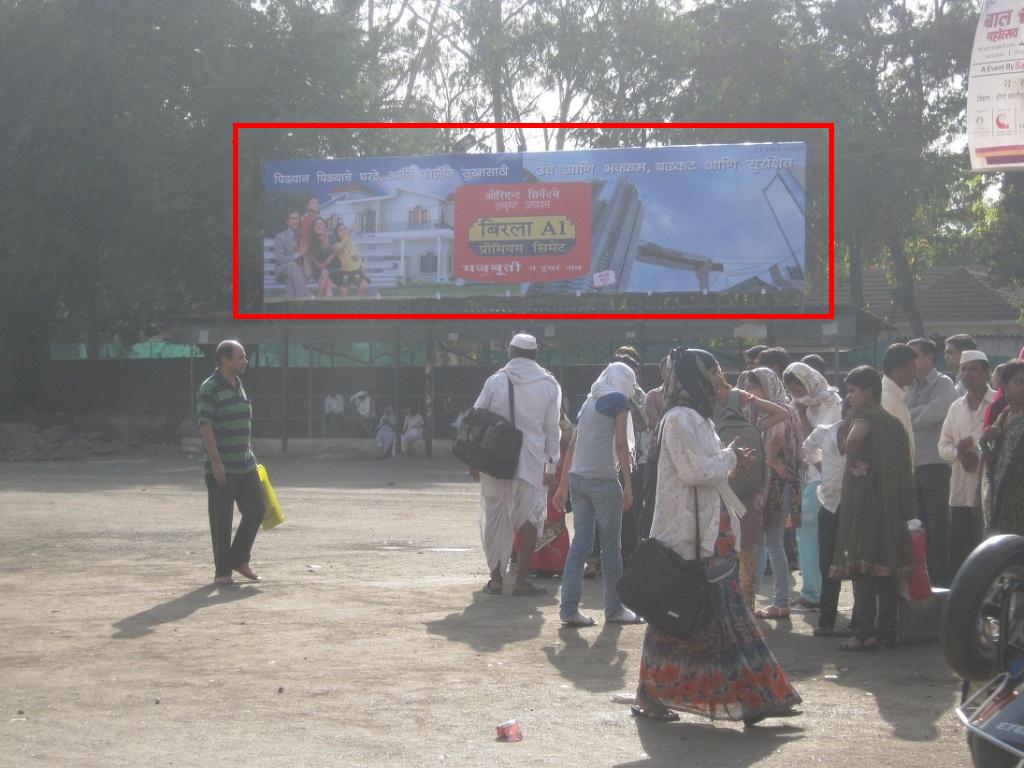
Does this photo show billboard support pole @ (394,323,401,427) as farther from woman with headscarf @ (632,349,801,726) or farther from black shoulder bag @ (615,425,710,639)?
black shoulder bag @ (615,425,710,639)

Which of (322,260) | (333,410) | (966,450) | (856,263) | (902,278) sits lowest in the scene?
(333,410)

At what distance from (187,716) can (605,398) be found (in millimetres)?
3493

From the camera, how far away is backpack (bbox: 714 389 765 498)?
9.00 meters

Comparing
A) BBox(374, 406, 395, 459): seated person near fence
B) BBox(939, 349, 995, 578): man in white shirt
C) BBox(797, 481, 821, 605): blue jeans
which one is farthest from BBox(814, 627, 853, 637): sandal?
BBox(374, 406, 395, 459): seated person near fence

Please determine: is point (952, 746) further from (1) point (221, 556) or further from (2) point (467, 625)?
(1) point (221, 556)

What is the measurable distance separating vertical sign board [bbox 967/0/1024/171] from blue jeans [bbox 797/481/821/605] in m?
5.01

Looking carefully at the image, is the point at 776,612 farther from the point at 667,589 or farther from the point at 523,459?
the point at 667,589

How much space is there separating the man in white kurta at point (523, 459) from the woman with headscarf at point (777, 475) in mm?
1491

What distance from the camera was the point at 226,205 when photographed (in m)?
35.1

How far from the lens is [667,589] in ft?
21.3

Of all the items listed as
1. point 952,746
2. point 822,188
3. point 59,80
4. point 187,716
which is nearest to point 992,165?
point 952,746

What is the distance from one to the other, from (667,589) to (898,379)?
277 centimetres

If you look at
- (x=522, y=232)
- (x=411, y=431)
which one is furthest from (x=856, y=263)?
(x=411, y=431)

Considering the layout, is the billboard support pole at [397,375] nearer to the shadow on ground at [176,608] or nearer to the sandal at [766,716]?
the shadow on ground at [176,608]
